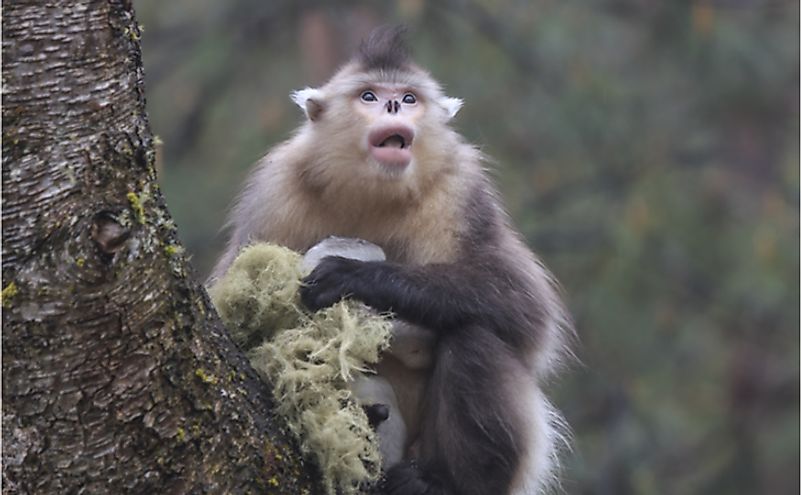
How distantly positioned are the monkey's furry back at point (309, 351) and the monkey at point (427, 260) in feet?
0.26

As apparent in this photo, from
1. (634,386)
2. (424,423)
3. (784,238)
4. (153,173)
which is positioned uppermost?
(153,173)

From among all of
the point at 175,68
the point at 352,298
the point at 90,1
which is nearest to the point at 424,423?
the point at 352,298

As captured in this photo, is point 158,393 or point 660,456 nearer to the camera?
point 158,393

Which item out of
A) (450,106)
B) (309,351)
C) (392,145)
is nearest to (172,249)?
(309,351)

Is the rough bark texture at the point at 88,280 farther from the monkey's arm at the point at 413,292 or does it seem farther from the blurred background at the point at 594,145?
the blurred background at the point at 594,145

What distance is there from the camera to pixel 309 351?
317 cm

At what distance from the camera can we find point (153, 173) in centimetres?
262

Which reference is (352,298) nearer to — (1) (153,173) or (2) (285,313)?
(2) (285,313)

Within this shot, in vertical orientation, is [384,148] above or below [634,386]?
above

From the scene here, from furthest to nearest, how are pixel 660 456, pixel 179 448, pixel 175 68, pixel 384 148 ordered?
pixel 660 456
pixel 175 68
pixel 384 148
pixel 179 448

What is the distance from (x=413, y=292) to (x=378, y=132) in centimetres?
63

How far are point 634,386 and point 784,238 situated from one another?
1556mm

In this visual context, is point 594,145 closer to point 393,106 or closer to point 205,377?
point 393,106

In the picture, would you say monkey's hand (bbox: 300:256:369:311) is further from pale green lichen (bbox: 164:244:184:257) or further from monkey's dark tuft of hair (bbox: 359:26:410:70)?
monkey's dark tuft of hair (bbox: 359:26:410:70)
